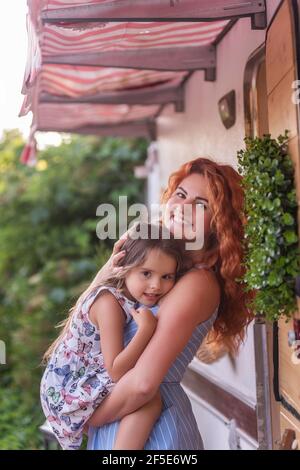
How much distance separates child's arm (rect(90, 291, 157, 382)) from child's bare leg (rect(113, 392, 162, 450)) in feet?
0.50

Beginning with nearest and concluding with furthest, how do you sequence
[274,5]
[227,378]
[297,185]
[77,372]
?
[297,185], [77,372], [274,5], [227,378]

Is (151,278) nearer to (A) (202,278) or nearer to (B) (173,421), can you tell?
(A) (202,278)

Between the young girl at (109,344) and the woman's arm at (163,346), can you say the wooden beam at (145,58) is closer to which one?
the young girl at (109,344)

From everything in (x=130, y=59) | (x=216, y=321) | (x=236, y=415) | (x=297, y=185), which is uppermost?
(x=130, y=59)

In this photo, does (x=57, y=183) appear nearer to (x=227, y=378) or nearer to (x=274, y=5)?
(x=227, y=378)

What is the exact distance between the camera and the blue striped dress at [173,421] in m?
2.76

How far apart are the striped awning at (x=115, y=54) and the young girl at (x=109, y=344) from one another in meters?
0.98

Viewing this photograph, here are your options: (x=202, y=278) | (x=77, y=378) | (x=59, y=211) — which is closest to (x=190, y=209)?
(x=202, y=278)

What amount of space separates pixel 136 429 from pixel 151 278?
564 millimetres

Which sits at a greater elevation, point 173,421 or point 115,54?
point 115,54

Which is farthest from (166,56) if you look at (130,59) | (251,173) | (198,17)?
(251,173)

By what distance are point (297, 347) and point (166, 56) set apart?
217cm

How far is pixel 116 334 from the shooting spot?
2.72 m

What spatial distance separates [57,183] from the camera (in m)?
10.2
